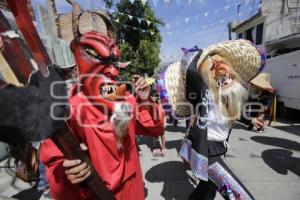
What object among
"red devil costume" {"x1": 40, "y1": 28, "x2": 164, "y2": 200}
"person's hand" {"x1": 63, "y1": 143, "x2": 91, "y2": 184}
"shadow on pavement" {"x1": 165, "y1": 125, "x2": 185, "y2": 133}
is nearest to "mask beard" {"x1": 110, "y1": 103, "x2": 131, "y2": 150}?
"red devil costume" {"x1": 40, "y1": 28, "x2": 164, "y2": 200}

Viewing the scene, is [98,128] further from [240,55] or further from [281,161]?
[281,161]

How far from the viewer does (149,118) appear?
6.71ft

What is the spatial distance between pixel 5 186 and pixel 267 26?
17437 millimetres

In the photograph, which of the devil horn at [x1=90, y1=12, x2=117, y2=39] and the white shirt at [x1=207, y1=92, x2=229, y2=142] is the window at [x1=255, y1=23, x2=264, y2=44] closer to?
the white shirt at [x1=207, y1=92, x2=229, y2=142]

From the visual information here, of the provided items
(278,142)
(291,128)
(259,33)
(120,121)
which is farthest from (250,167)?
(259,33)

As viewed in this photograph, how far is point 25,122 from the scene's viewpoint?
2.46 ft

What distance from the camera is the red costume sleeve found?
79.5 inches

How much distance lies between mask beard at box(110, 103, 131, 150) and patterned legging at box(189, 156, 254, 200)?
1.06m

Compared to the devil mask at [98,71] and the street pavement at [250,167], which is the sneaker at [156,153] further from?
the devil mask at [98,71]

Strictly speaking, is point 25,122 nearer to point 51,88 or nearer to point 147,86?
point 51,88

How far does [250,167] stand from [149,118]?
131 inches

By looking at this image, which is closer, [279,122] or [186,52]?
[186,52]

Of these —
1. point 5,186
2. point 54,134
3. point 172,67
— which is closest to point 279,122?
point 172,67

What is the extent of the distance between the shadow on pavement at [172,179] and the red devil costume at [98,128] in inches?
77.5
